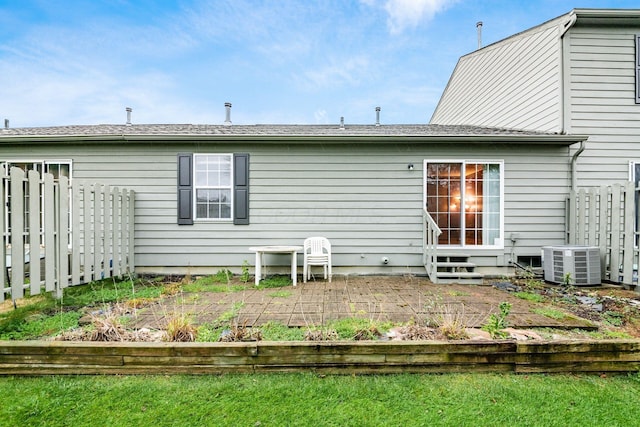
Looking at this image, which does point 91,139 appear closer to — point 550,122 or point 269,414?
point 269,414

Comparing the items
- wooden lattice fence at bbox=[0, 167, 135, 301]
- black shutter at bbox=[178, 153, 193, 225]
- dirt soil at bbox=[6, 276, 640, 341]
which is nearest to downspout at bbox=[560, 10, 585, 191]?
dirt soil at bbox=[6, 276, 640, 341]

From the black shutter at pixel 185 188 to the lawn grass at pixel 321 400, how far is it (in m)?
3.77

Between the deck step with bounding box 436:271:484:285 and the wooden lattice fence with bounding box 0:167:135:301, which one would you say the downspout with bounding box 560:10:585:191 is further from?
the wooden lattice fence with bounding box 0:167:135:301

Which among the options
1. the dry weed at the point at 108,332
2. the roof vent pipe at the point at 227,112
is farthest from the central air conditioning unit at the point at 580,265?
the roof vent pipe at the point at 227,112

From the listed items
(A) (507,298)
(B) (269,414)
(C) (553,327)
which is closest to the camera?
(B) (269,414)

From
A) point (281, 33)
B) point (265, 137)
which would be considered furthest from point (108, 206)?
point (281, 33)

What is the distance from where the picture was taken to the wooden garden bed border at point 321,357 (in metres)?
2.10

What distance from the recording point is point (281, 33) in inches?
550

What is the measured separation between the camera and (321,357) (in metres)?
2.12

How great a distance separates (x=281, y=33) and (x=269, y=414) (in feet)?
51.8

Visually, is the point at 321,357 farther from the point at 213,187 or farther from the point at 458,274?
the point at 213,187

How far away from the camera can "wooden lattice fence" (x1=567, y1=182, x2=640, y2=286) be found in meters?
4.43

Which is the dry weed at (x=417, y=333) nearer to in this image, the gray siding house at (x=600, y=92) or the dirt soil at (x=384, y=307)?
the dirt soil at (x=384, y=307)

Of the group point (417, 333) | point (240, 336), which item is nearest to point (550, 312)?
point (417, 333)
